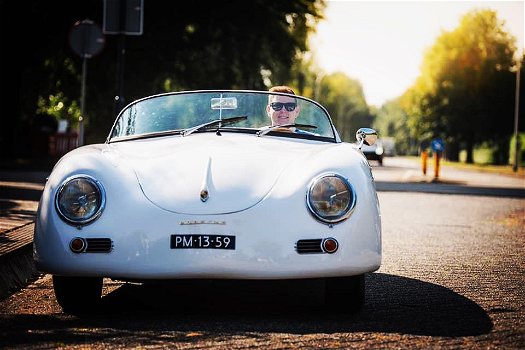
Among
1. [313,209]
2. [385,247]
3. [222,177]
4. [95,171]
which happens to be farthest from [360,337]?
[385,247]

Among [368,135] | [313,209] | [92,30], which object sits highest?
[92,30]

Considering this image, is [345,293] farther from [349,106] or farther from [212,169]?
[349,106]

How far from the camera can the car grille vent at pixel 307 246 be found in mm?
4562

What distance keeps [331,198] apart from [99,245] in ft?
4.09

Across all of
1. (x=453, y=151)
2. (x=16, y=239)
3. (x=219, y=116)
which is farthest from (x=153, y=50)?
(x=453, y=151)

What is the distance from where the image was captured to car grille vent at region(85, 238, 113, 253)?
4594 millimetres

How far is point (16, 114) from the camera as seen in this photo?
25.2 m

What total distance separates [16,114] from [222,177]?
21.6m

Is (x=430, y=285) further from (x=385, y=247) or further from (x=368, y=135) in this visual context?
(x=385, y=247)

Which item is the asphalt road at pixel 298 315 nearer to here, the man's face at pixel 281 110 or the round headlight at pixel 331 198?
the round headlight at pixel 331 198

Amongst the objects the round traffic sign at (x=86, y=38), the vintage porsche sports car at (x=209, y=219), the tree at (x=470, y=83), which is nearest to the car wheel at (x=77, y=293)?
the vintage porsche sports car at (x=209, y=219)

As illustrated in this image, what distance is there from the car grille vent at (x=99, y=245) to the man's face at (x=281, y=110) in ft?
5.91

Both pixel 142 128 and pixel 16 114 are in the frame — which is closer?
pixel 142 128

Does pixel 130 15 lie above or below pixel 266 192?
above
